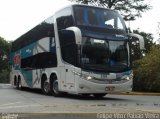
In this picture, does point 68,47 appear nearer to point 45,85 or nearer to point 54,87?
point 54,87

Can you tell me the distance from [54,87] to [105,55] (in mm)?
3830

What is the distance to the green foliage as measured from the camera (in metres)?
30.1

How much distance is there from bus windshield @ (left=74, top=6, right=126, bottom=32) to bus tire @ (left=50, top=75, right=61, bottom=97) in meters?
3.61

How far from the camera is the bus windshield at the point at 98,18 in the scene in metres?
19.7

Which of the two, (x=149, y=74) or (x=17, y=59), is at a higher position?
(x=17, y=59)

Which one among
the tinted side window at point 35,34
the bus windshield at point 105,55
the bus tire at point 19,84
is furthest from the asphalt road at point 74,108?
the bus tire at point 19,84

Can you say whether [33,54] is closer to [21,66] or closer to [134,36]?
[21,66]

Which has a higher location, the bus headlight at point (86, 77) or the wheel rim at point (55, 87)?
the bus headlight at point (86, 77)

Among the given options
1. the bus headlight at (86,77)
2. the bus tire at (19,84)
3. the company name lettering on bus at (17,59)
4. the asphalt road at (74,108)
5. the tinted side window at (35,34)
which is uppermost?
the tinted side window at (35,34)

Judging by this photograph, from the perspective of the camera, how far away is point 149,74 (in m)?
30.3

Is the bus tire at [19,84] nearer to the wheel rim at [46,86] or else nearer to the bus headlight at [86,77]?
the wheel rim at [46,86]

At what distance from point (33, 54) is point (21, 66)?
3961 mm

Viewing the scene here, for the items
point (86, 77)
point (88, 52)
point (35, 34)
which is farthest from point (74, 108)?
point (35, 34)

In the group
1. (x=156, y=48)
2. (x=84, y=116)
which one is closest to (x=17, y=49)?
(x=156, y=48)
